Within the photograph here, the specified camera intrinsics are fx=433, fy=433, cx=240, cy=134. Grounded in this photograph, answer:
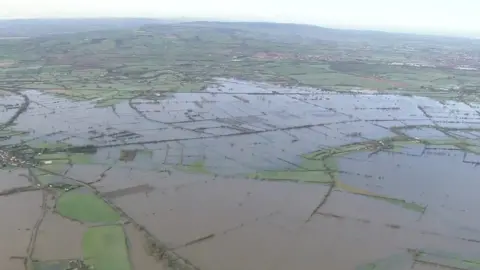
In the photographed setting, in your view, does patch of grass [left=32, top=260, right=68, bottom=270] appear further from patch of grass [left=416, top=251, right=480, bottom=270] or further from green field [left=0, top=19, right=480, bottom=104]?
green field [left=0, top=19, right=480, bottom=104]

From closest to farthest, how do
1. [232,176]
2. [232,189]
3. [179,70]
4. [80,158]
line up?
[232,189], [232,176], [80,158], [179,70]

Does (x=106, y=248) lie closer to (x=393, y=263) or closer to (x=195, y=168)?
(x=195, y=168)

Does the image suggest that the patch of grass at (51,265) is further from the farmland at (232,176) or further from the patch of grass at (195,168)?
the patch of grass at (195,168)

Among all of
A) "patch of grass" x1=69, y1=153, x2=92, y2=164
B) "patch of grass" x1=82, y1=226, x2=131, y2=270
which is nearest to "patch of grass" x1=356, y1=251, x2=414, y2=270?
"patch of grass" x1=82, y1=226, x2=131, y2=270

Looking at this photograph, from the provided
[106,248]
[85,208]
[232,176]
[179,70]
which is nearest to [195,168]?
[232,176]

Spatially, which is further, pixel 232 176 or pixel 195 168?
pixel 195 168

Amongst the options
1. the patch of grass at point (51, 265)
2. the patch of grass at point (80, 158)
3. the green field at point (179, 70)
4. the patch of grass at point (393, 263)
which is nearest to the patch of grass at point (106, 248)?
the patch of grass at point (51, 265)
